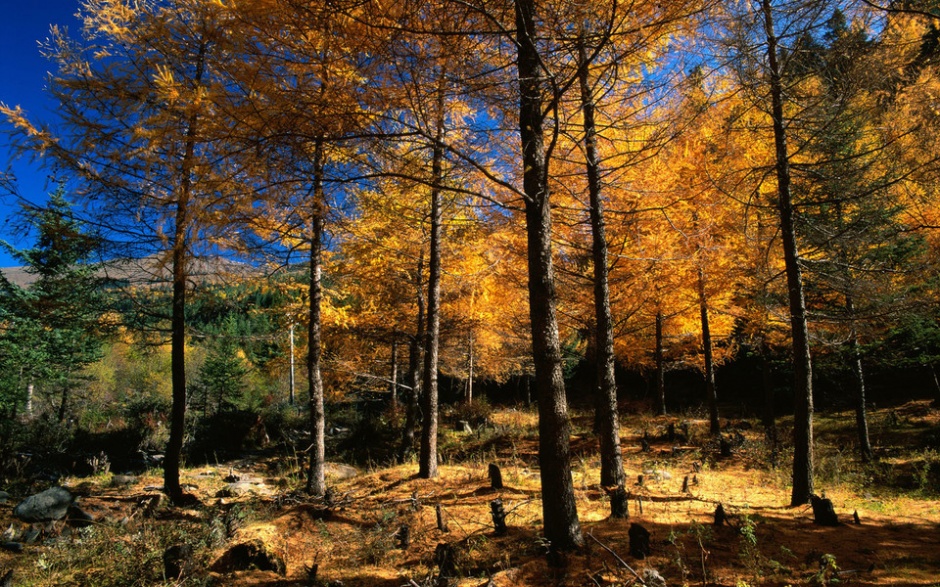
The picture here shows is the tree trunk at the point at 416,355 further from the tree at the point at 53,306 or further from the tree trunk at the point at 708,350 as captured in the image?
the tree trunk at the point at 708,350

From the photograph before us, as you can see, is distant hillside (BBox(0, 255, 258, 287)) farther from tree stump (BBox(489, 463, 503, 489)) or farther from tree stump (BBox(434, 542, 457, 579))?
tree stump (BBox(434, 542, 457, 579))

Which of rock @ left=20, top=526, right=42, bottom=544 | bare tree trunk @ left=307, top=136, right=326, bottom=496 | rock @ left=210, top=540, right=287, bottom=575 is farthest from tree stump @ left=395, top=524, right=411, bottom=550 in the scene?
rock @ left=20, top=526, right=42, bottom=544

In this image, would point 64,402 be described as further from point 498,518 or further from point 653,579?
point 653,579

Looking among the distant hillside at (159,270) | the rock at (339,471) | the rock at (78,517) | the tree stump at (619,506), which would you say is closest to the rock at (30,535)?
the rock at (78,517)

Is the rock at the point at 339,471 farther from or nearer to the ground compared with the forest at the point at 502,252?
nearer to the ground

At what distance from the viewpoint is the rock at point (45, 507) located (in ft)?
22.5

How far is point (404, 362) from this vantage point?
61.0 ft

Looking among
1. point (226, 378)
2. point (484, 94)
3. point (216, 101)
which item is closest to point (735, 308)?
point (484, 94)

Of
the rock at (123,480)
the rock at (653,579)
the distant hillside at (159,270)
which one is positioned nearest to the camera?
the rock at (653,579)

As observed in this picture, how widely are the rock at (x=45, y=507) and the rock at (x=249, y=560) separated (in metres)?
4.77

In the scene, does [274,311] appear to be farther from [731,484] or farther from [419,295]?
[731,484]

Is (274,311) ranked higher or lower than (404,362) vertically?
higher

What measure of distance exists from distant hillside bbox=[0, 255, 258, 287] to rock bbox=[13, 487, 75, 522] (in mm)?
3747

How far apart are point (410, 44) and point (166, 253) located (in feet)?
23.5
